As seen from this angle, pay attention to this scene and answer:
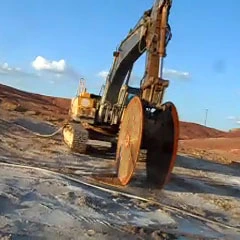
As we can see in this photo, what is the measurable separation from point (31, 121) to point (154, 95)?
1647cm

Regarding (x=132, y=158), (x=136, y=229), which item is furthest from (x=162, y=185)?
(x=136, y=229)

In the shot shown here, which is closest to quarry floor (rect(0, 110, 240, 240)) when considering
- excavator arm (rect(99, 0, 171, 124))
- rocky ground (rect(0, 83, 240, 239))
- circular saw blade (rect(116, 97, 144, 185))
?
rocky ground (rect(0, 83, 240, 239))

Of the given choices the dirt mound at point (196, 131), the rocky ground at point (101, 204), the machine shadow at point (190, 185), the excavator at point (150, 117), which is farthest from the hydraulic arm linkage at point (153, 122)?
the dirt mound at point (196, 131)

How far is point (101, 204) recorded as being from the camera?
30.5 ft

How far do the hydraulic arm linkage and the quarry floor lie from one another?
0.52 metres

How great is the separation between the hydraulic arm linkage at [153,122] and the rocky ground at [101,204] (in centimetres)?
52

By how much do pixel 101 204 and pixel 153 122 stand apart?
3434 mm

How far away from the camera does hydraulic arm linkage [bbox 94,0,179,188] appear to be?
11.5m

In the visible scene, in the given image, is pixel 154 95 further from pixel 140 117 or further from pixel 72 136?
pixel 72 136

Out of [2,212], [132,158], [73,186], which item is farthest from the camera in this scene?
[132,158]

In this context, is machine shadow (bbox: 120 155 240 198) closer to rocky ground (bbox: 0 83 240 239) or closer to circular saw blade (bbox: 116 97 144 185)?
rocky ground (bbox: 0 83 240 239)

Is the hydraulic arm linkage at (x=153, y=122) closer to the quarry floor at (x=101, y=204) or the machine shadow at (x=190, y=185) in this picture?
the machine shadow at (x=190, y=185)

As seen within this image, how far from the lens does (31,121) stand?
2744cm

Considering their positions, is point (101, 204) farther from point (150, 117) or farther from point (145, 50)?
point (145, 50)
